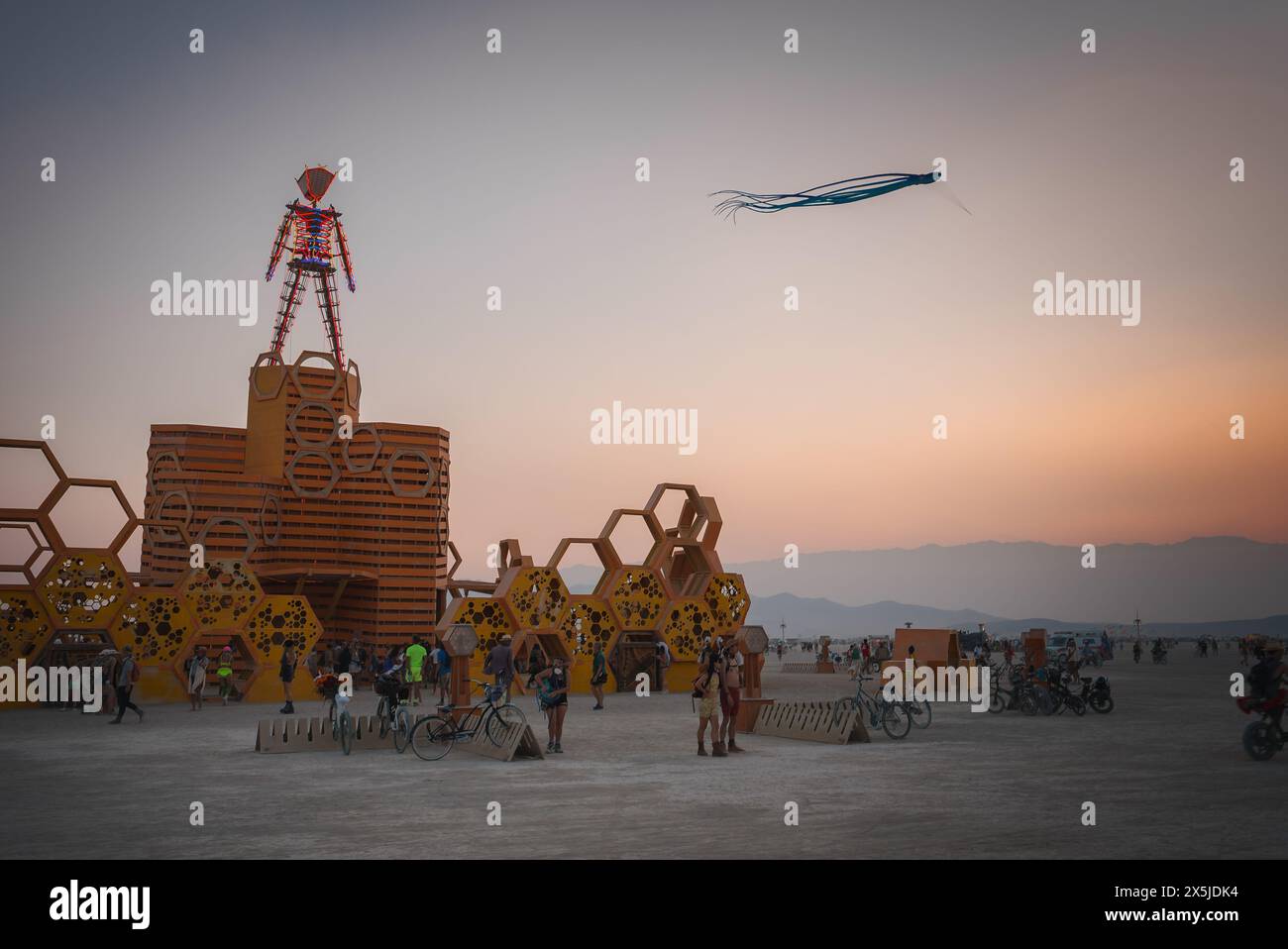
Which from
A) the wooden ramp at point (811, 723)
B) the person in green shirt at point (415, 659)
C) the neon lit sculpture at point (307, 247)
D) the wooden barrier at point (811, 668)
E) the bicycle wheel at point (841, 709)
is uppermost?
the neon lit sculpture at point (307, 247)

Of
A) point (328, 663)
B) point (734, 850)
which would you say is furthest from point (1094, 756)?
point (328, 663)

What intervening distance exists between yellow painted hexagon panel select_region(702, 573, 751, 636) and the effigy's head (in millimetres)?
26176

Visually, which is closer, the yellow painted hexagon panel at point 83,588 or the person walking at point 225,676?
the person walking at point 225,676

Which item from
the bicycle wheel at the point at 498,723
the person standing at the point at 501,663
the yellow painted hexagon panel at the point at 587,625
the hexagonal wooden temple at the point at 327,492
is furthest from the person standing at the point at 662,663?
the bicycle wheel at the point at 498,723

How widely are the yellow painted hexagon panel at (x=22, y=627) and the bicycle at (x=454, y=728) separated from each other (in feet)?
51.6

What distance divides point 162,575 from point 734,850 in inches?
1275

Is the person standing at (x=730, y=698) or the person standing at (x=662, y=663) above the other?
the person standing at (x=730, y=698)

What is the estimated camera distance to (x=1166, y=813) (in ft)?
36.8

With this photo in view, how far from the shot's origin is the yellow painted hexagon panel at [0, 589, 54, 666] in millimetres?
27578

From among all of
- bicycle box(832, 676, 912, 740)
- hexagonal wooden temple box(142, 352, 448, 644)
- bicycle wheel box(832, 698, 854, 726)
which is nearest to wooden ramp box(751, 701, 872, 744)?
bicycle wheel box(832, 698, 854, 726)

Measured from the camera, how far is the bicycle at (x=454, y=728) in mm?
16641

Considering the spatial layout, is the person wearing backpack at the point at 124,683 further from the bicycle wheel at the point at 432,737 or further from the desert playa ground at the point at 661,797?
the bicycle wheel at the point at 432,737

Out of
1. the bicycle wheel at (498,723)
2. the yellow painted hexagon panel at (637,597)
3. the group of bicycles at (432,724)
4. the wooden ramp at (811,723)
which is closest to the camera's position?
the bicycle wheel at (498,723)
